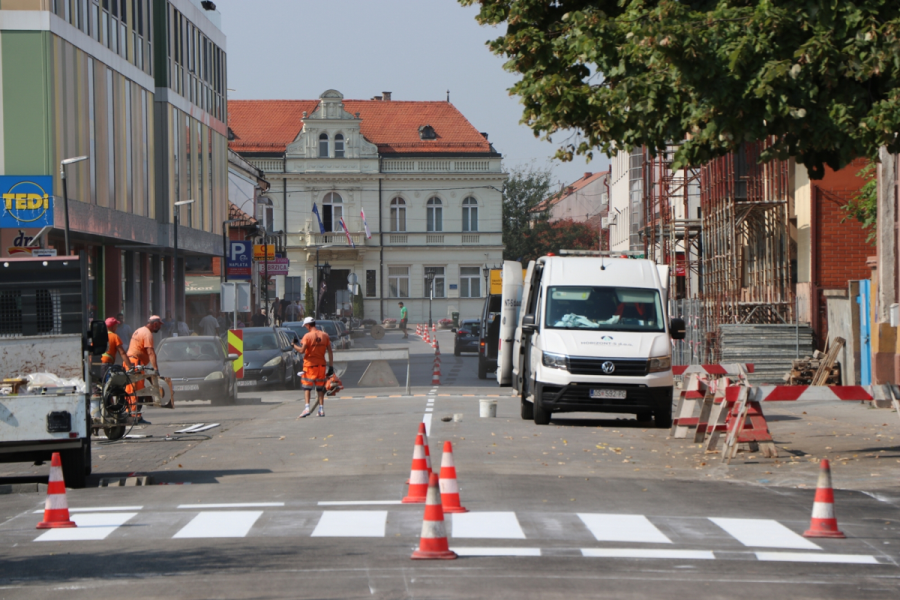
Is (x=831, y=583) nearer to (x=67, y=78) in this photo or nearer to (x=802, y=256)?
(x=802, y=256)

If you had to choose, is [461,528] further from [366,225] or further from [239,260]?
[366,225]

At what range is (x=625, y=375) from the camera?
18016 millimetres

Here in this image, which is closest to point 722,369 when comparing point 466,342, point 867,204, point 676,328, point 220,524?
point 676,328

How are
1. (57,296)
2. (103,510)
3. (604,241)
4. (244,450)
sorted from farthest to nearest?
(604,241), (244,450), (57,296), (103,510)

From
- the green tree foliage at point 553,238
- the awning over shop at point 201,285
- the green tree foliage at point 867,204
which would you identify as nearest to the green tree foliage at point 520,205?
the green tree foliage at point 553,238

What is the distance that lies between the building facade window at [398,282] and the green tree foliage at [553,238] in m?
15.0

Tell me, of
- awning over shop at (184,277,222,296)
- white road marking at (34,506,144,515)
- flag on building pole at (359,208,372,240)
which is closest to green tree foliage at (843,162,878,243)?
white road marking at (34,506,144,515)

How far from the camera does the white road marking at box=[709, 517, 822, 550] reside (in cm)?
872

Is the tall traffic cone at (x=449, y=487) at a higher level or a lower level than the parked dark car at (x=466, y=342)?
higher

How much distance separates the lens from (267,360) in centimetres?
2955

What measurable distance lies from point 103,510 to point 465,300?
242 feet

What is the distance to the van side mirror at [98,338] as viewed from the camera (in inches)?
541

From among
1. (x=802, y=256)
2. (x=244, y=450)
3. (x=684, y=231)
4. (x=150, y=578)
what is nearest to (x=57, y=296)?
(x=244, y=450)

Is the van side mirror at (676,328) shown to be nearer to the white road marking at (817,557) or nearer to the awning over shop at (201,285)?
the white road marking at (817,557)
